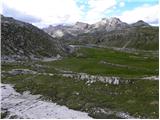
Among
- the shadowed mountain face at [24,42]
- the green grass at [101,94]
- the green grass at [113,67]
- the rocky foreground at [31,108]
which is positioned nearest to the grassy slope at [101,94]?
the green grass at [101,94]

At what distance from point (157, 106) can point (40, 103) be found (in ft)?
55.2

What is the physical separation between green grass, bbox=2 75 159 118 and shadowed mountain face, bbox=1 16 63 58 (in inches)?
3158

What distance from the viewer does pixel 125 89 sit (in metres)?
52.7

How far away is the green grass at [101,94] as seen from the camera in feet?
144

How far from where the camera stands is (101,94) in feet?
167

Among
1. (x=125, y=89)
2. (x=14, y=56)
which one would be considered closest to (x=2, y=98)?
(x=125, y=89)

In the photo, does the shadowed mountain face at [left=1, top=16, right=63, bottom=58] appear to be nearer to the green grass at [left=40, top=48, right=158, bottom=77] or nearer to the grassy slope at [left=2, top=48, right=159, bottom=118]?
the green grass at [left=40, top=48, right=158, bottom=77]

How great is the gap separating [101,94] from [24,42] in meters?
111

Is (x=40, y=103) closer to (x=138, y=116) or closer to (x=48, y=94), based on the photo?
(x=48, y=94)

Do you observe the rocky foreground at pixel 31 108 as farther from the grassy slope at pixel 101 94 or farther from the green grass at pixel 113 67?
the green grass at pixel 113 67

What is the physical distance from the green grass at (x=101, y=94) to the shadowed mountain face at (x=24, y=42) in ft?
263

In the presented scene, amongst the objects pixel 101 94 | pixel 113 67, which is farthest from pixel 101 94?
pixel 113 67

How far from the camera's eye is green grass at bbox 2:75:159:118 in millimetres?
44031

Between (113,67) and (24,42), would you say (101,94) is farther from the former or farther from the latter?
(24,42)
